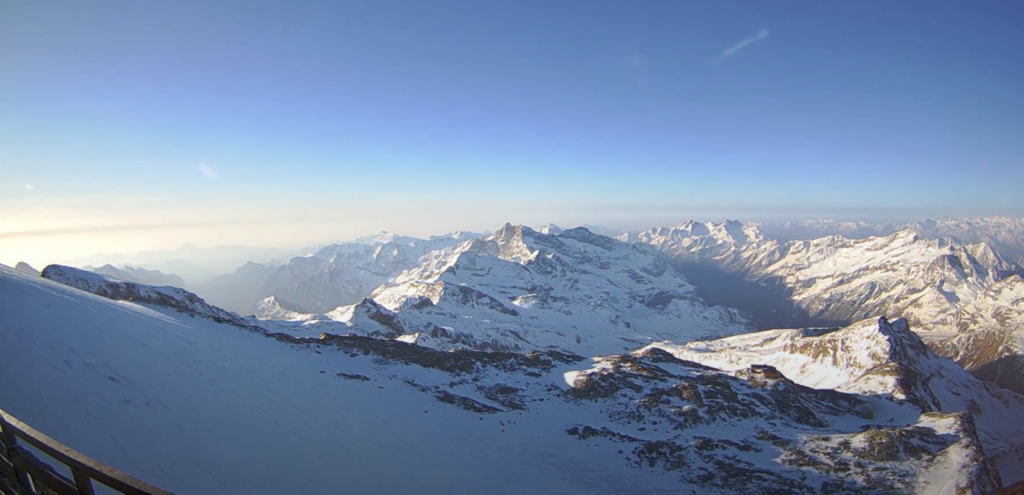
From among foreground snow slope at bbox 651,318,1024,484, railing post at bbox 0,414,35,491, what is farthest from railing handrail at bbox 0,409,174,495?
foreground snow slope at bbox 651,318,1024,484

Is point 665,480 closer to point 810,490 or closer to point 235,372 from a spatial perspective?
point 810,490

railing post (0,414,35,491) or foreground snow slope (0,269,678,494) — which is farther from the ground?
railing post (0,414,35,491)

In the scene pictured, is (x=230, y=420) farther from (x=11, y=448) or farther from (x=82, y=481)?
(x=82, y=481)

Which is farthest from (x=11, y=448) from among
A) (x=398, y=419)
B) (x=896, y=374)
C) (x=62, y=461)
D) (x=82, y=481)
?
(x=896, y=374)

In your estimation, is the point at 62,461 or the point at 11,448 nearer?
the point at 62,461

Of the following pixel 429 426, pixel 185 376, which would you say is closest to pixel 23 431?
pixel 185 376

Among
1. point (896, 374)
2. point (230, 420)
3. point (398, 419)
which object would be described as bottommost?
point (896, 374)

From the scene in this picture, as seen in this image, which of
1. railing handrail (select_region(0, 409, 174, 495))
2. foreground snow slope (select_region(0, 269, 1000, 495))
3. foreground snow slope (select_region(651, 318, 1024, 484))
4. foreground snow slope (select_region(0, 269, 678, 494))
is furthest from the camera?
foreground snow slope (select_region(651, 318, 1024, 484))

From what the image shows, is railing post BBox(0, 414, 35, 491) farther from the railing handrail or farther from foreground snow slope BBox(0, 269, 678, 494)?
foreground snow slope BBox(0, 269, 678, 494)
